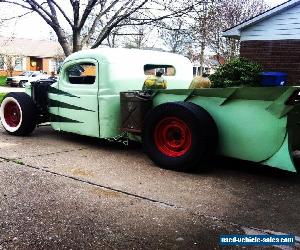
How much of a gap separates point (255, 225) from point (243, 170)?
2090mm

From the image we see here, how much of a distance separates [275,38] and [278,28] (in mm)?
348

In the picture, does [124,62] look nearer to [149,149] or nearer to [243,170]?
[149,149]

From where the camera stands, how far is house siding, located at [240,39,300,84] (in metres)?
13.4

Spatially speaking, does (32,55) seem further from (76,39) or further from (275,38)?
(275,38)

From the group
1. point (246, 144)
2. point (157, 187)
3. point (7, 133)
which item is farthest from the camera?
point (7, 133)

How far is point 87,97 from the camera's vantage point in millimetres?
6891

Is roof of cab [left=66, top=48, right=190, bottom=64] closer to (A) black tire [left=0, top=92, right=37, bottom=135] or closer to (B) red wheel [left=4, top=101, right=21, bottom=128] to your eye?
(A) black tire [left=0, top=92, right=37, bottom=135]

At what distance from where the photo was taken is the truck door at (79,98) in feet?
22.4

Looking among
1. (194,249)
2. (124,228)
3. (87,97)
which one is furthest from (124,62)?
(194,249)

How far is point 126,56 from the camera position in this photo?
7.00m

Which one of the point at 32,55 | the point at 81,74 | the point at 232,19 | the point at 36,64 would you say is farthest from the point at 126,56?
the point at 36,64

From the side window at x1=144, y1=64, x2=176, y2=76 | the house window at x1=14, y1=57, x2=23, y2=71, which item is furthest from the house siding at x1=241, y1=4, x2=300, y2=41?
the house window at x1=14, y1=57, x2=23, y2=71

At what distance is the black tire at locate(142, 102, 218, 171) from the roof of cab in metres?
1.46

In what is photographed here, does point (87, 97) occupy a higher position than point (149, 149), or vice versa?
point (87, 97)
